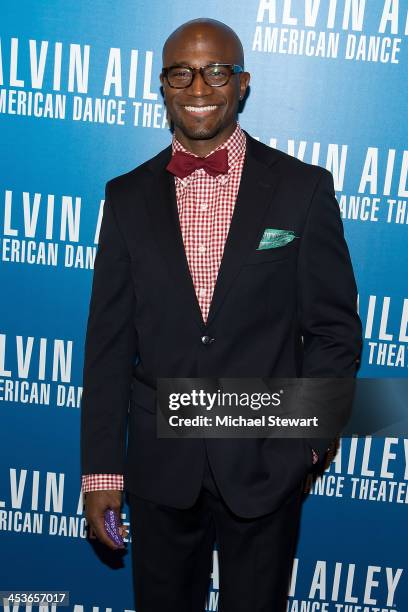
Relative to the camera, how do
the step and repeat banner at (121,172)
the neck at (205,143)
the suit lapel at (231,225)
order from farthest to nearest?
the step and repeat banner at (121,172) → the neck at (205,143) → the suit lapel at (231,225)

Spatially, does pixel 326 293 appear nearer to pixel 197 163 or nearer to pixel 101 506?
pixel 197 163

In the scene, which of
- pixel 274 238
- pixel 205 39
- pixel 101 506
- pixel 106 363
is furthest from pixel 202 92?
pixel 101 506

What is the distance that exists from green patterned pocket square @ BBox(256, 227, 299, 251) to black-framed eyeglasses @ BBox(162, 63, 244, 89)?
0.41 m

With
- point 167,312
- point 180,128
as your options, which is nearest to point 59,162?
point 180,128

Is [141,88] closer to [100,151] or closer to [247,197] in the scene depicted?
[100,151]

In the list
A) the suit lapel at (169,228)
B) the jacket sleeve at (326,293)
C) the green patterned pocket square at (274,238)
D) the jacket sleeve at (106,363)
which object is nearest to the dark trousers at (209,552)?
the jacket sleeve at (106,363)

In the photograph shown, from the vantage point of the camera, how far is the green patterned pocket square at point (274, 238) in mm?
1952

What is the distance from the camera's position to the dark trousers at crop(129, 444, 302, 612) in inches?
81.0

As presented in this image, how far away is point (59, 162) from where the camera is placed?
99.8 inches

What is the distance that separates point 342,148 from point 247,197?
62 cm

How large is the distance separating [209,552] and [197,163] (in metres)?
1.12

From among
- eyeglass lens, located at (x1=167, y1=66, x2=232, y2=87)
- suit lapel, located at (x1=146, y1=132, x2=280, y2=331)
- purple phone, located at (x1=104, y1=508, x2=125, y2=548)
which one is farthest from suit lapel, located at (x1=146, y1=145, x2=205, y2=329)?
purple phone, located at (x1=104, y1=508, x2=125, y2=548)

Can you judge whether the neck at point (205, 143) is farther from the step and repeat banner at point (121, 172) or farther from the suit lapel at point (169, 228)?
the step and repeat banner at point (121, 172)

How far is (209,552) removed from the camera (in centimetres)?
224
